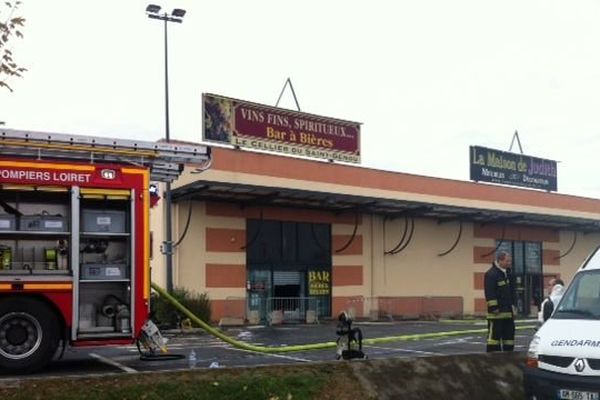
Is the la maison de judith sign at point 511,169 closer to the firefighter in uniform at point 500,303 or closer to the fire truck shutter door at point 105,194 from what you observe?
the firefighter in uniform at point 500,303

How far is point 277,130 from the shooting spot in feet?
98.9

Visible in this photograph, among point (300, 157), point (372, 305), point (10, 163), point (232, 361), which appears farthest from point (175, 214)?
point (10, 163)

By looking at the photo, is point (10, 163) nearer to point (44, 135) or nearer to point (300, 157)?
point (44, 135)

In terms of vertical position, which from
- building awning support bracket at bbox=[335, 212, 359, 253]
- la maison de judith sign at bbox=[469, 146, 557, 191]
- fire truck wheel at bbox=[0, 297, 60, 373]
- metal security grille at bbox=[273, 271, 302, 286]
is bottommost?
metal security grille at bbox=[273, 271, 302, 286]

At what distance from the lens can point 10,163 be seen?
916cm

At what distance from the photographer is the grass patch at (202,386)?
287 inches

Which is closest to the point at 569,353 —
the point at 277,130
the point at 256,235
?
the point at 256,235

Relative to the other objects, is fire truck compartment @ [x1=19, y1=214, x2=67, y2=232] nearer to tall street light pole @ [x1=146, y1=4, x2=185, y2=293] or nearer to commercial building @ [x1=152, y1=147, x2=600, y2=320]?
tall street light pole @ [x1=146, y1=4, x2=185, y2=293]

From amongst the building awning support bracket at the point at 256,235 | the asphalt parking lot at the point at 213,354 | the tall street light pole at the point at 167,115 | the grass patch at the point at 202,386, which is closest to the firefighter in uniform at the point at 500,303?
the asphalt parking lot at the point at 213,354

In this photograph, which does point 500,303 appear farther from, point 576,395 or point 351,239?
point 351,239

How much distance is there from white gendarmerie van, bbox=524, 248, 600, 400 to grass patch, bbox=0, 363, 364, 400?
2060 millimetres

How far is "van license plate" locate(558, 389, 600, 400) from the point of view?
690 cm

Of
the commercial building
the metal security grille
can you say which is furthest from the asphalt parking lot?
the metal security grille

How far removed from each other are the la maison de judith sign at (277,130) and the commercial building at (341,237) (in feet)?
2.92
